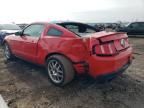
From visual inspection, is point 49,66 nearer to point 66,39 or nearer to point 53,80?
point 53,80

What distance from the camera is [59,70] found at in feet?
15.6

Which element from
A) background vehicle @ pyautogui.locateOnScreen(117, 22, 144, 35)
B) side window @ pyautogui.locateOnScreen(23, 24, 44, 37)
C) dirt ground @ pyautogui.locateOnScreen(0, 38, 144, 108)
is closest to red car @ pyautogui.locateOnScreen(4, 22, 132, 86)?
side window @ pyautogui.locateOnScreen(23, 24, 44, 37)

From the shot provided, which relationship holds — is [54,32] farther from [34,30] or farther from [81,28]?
[34,30]

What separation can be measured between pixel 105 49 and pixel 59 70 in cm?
125

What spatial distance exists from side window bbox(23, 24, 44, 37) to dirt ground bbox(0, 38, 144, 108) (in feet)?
3.69

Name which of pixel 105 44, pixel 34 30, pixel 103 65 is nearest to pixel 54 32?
pixel 34 30

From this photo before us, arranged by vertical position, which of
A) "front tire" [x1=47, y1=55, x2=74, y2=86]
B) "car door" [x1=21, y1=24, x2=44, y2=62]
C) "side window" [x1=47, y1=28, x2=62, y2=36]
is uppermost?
"side window" [x1=47, y1=28, x2=62, y2=36]

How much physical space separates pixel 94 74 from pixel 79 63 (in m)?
0.39

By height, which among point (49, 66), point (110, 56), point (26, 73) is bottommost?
point (26, 73)

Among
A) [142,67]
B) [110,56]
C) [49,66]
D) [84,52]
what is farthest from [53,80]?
[142,67]

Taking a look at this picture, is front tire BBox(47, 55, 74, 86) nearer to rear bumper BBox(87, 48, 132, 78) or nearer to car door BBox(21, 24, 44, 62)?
rear bumper BBox(87, 48, 132, 78)

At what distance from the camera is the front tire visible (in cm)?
448

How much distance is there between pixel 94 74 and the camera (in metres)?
4.16

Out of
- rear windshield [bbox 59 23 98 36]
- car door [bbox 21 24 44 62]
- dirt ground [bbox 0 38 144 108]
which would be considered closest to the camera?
dirt ground [bbox 0 38 144 108]
